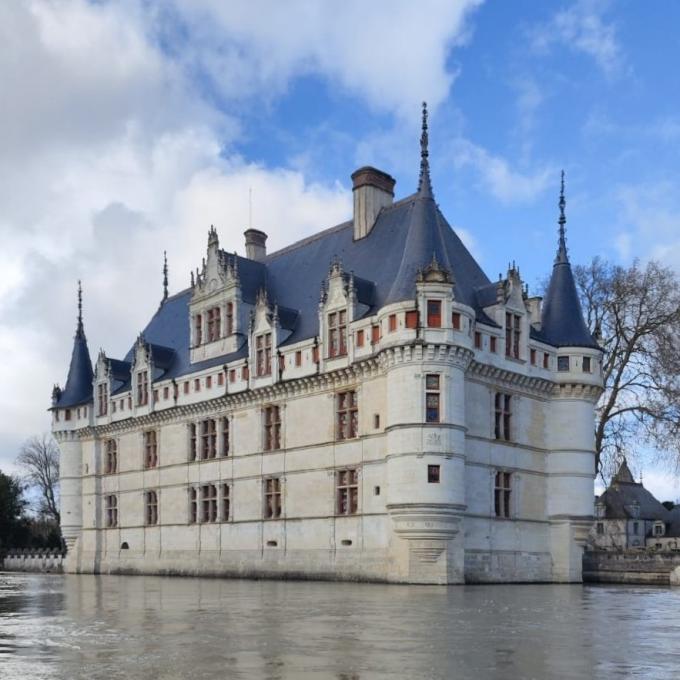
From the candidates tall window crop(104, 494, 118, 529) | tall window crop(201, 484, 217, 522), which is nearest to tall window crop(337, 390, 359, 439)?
tall window crop(201, 484, 217, 522)

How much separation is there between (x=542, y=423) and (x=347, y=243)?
418 inches

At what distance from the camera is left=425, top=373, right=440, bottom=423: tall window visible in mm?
29578

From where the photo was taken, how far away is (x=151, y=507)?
4300 cm

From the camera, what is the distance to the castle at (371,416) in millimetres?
29609

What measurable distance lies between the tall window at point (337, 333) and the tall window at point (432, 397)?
415 cm

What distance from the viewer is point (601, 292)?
39.1 meters

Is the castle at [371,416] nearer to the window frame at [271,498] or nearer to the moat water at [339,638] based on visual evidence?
the window frame at [271,498]

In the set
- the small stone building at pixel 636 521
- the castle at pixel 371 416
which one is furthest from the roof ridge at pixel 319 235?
the small stone building at pixel 636 521

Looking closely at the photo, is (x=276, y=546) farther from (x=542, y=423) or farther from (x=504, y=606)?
(x=504, y=606)

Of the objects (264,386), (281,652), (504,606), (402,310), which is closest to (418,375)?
(402,310)

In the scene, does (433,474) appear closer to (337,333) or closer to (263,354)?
(337,333)

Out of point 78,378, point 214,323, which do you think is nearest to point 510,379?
point 214,323

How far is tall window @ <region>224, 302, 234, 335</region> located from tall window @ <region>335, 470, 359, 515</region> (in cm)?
951

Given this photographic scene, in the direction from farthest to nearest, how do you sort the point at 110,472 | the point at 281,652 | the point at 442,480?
the point at 110,472, the point at 442,480, the point at 281,652
